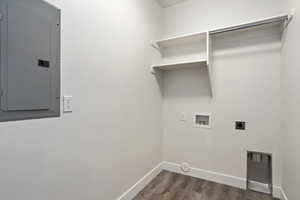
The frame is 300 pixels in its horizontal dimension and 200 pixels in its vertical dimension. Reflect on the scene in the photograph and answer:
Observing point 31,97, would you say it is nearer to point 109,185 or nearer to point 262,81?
point 109,185

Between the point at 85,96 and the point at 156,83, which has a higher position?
the point at 156,83

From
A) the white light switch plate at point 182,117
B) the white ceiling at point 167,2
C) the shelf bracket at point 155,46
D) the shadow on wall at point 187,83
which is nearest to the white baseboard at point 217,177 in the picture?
the white light switch plate at point 182,117

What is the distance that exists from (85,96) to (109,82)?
1.02ft

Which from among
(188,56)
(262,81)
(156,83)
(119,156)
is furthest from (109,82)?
(262,81)

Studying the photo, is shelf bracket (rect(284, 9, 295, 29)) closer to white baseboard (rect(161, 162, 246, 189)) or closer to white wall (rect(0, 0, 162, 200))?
white wall (rect(0, 0, 162, 200))

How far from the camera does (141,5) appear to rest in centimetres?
199

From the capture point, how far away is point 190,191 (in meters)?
1.95

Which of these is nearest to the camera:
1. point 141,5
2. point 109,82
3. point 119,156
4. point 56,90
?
point 56,90

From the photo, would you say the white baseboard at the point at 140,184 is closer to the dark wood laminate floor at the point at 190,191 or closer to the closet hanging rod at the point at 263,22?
the dark wood laminate floor at the point at 190,191

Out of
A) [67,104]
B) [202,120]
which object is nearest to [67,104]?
[67,104]

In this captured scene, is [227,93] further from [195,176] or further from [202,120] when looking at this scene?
[195,176]

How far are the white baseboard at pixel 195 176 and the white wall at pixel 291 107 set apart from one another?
1.17 feet

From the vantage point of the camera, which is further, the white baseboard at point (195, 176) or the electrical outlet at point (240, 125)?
the electrical outlet at point (240, 125)

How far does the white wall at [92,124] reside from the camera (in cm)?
91
